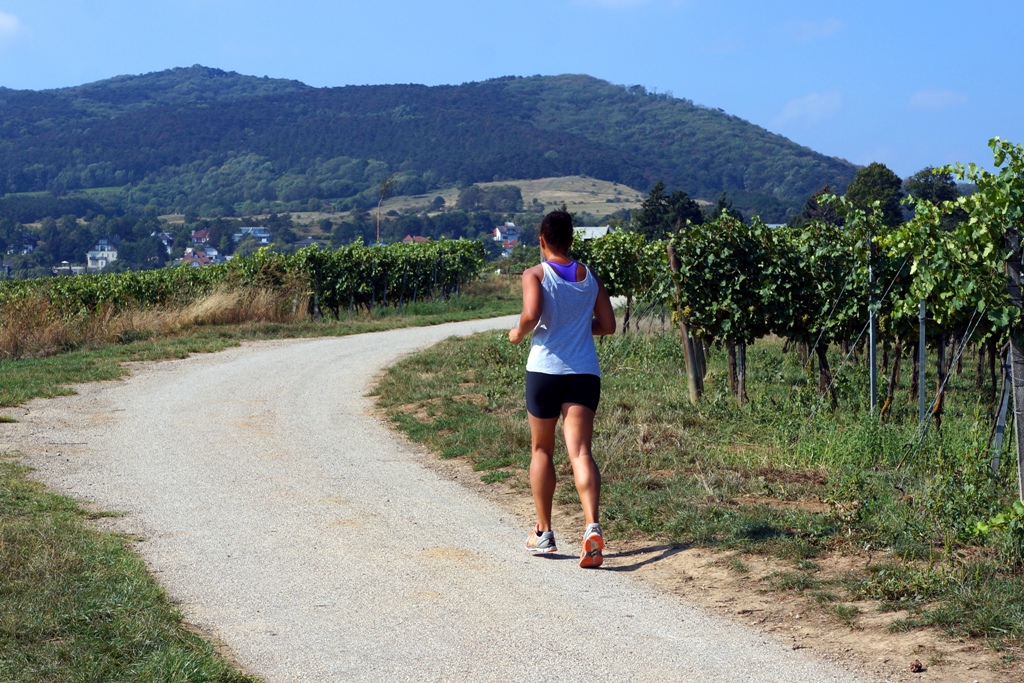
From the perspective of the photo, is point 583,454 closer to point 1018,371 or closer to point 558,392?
point 558,392

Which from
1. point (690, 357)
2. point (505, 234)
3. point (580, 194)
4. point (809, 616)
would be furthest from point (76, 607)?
point (580, 194)

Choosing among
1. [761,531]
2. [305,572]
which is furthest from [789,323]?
[305,572]

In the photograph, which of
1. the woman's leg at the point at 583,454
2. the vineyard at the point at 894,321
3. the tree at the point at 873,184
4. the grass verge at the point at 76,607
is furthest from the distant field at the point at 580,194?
the woman's leg at the point at 583,454

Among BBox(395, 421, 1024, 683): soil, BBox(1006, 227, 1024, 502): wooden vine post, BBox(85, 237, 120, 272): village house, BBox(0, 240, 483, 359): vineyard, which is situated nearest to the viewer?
BBox(395, 421, 1024, 683): soil

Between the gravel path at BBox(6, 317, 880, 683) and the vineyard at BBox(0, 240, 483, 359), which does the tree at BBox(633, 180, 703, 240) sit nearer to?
the vineyard at BBox(0, 240, 483, 359)

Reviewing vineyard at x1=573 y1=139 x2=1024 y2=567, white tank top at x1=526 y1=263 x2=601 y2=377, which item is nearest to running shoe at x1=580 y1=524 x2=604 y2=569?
white tank top at x1=526 y1=263 x2=601 y2=377

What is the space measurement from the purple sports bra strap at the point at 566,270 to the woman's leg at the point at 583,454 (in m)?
0.71

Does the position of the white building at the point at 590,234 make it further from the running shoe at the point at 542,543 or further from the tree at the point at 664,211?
the running shoe at the point at 542,543

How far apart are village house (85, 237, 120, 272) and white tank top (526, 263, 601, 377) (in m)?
66.5

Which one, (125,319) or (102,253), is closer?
(125,319)

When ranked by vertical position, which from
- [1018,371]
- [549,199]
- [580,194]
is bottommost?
[1018,371]

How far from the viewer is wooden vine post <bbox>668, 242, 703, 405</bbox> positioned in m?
11.6

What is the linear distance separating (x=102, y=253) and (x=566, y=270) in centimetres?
7548

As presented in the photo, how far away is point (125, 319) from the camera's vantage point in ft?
62.6
